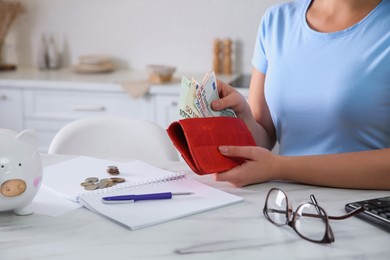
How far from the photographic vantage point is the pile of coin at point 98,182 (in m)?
1.18

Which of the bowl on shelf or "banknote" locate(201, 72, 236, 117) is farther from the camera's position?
the bowl on shelf

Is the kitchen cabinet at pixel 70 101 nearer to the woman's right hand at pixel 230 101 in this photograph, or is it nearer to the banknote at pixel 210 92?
the woman's right hand at pixel 230 101

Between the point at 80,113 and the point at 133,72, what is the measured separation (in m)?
0.47

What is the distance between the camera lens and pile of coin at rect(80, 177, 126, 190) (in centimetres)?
118

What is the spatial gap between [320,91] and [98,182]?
0.61m

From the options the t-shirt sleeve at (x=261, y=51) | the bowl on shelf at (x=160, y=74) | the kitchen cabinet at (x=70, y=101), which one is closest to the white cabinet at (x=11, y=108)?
the kitchen cabinet at (x=70, y=101)

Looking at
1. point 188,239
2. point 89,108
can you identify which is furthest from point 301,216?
point 89,108

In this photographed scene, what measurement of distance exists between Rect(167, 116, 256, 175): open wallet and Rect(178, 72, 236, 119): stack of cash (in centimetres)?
3

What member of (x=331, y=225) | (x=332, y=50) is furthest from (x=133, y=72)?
(x=331, y=225)

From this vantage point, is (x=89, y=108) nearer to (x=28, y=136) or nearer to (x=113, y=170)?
(x=113, y=170)

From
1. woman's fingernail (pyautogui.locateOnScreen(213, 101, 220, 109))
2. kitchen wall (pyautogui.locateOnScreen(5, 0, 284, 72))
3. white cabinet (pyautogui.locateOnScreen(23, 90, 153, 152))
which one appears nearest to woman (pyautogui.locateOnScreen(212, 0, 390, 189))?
woman's fingernail (pyautogui.locateOnScreen(213, 101, 220, 109))

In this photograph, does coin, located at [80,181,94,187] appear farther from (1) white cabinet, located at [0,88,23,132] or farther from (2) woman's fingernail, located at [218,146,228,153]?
(1) white cabinet, located at [0,88,23,132]

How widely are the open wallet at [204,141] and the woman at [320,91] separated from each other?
0.04 metres

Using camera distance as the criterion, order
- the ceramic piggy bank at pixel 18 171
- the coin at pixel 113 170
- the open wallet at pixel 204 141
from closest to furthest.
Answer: the ceramic piggy bank at pixel 18 171 < the open wallet at pixel 204 141 < the coin at pixel 113 170
